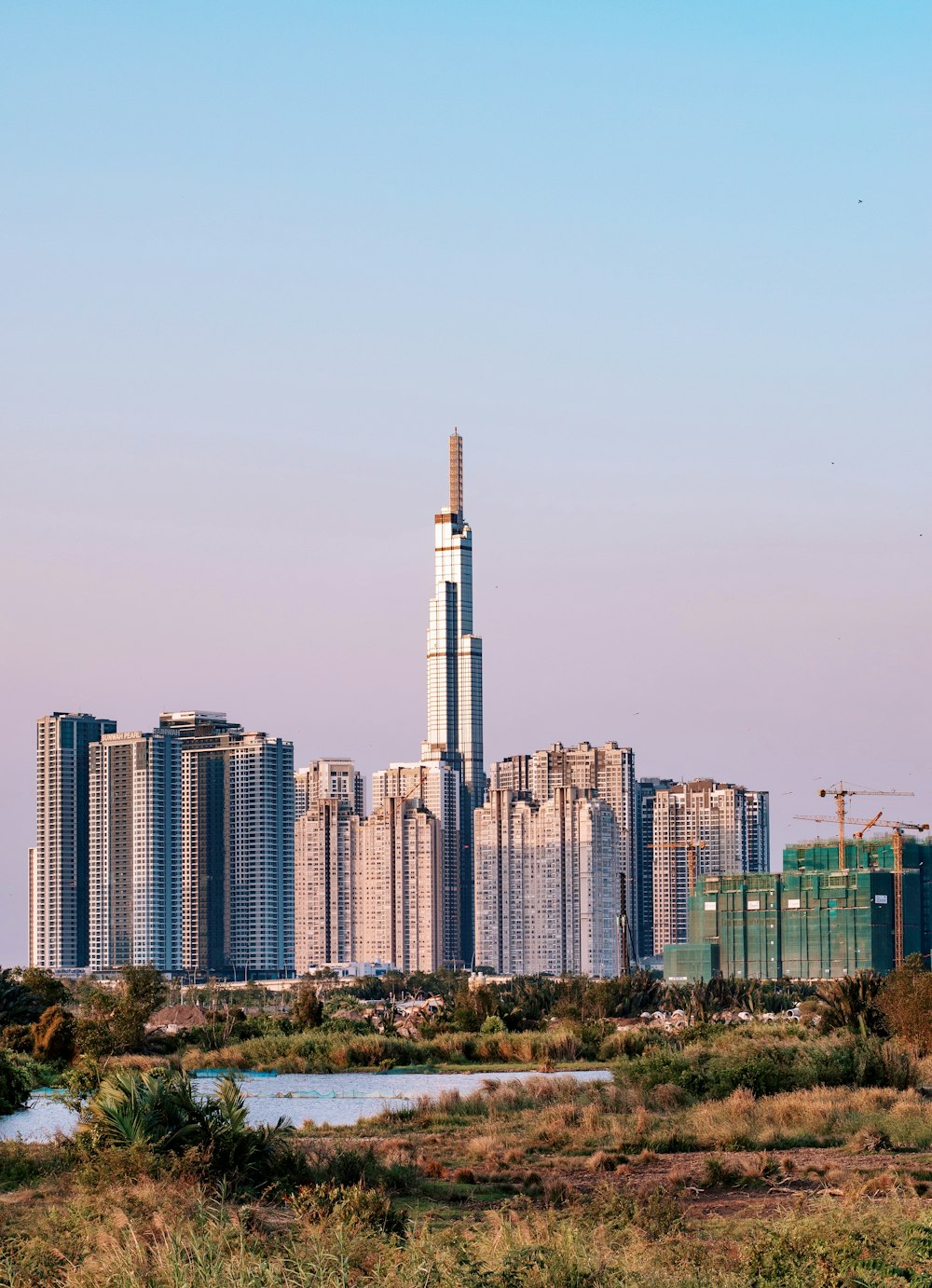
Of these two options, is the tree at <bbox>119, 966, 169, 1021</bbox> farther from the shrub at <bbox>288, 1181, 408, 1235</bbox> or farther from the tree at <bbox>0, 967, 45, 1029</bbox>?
the shrub at <bbox>288, 1181, 408, 1235</bbox>

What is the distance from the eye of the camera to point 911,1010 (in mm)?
33219

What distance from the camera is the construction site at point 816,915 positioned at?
135500 mm

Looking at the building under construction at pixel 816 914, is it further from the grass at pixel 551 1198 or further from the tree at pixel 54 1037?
the grass at pixel 551 1198

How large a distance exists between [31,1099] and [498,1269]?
2507 centimetres

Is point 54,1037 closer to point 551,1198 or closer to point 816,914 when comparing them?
point 551,1198

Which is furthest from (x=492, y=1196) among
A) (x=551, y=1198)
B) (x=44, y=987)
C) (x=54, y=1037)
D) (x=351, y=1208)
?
(x=44, y=987)

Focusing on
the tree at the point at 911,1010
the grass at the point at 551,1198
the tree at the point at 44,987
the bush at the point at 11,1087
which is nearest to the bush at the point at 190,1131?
the grass at the point at 551,1198

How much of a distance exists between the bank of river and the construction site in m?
96.8

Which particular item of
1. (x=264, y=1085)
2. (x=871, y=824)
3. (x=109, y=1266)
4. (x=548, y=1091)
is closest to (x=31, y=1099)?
(x=264, y=1085)

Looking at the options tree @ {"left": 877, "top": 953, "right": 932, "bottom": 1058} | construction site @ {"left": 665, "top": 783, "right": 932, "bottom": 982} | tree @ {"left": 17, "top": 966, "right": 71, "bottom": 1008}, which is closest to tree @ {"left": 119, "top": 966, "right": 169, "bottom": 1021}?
tree @ {"left": 17, "top": 966, "right": 71, "bottom": 1008}

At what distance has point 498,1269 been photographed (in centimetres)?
990

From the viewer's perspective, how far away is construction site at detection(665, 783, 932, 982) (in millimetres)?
135500

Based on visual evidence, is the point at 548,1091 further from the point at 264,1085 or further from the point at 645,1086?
the point at 264,1085

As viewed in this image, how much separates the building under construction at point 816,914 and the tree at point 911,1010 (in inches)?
3915
